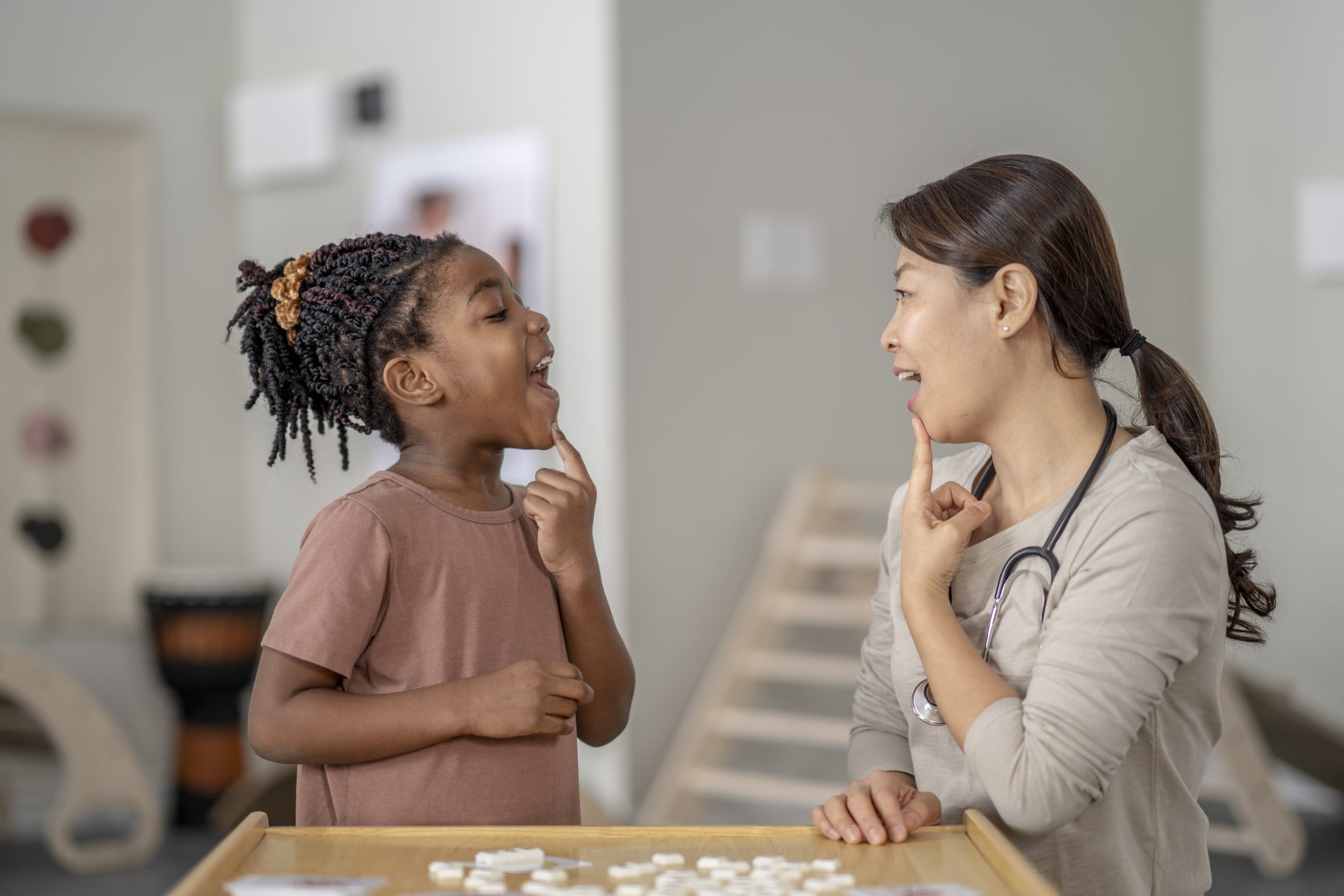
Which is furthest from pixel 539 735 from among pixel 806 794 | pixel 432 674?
pixel 806 794

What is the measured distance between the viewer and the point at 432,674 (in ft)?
4.70

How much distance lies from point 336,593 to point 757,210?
9.05 ft

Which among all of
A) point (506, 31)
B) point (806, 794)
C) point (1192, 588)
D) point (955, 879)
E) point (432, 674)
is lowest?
point (806, 794)

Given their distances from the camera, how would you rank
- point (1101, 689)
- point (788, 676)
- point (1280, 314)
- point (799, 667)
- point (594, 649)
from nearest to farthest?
1. point (1101, 689)
2. point (594, 649)
3. point (799, 667)
4. point (788, 676)
5. point (1280, 314)

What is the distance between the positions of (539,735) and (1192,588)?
69 cm

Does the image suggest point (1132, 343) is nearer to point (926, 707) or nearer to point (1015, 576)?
point (1015, 576)

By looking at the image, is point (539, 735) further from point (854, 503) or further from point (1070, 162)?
point (1070, 162)

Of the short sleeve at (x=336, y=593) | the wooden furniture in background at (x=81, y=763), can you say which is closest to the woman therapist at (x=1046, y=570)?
the short sleeve at (x=336, y=593)

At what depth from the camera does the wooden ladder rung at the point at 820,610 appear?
363 cm

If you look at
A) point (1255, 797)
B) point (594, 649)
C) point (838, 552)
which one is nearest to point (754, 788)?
point (838, 552)

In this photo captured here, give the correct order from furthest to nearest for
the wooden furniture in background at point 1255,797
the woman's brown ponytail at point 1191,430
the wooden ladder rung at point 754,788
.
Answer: the wooden furniture in background at point 1255,797 < the wooden ladder rung at point 754,788 < the woman's brown ponytail at point 1191,430

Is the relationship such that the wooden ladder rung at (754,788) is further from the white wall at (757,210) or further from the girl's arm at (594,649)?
the girl's arm at (594,649)

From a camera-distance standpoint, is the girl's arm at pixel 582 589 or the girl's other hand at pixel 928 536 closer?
the girl's other hand at pixel 928 536

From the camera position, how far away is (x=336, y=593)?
1.38 m
